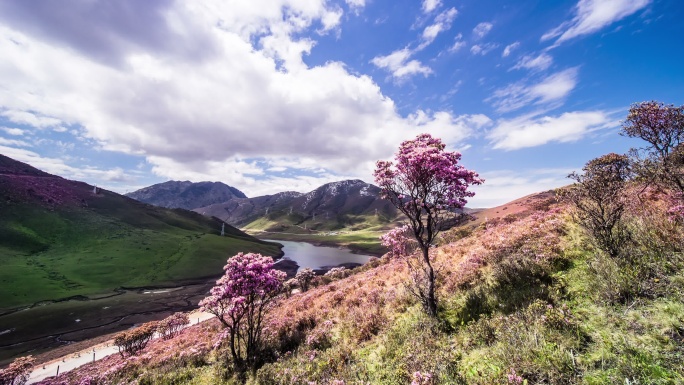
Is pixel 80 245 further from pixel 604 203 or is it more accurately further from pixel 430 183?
pixel 604 203

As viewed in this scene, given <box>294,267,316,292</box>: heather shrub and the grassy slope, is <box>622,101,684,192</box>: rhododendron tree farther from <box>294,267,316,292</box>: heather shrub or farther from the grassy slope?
the grassy slope

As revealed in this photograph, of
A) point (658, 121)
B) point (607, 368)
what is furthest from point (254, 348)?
point (658, 121)

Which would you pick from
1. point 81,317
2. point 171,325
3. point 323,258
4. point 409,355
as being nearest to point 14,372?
point 171,325

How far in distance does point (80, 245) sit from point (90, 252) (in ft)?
25.4

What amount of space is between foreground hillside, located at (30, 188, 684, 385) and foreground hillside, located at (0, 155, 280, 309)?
253 feet

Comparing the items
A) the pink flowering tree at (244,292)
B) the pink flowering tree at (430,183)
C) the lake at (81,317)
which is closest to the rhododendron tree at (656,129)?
the pink flowering tree at (430,183)

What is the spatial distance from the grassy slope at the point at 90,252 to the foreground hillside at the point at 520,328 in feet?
247

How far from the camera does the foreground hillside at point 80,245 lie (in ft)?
218

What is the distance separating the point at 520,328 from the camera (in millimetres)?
7375

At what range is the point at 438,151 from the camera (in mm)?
10289

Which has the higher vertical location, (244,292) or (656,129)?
(656,129)

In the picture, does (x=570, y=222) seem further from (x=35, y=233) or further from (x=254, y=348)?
(x=35, y=233)

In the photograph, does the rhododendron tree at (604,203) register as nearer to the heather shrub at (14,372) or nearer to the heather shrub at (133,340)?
the heather shrub at (133,340)

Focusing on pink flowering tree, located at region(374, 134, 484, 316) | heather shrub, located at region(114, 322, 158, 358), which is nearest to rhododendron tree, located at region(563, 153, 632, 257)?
pink flowering tree, located at region(374, 134, 484, 316)
